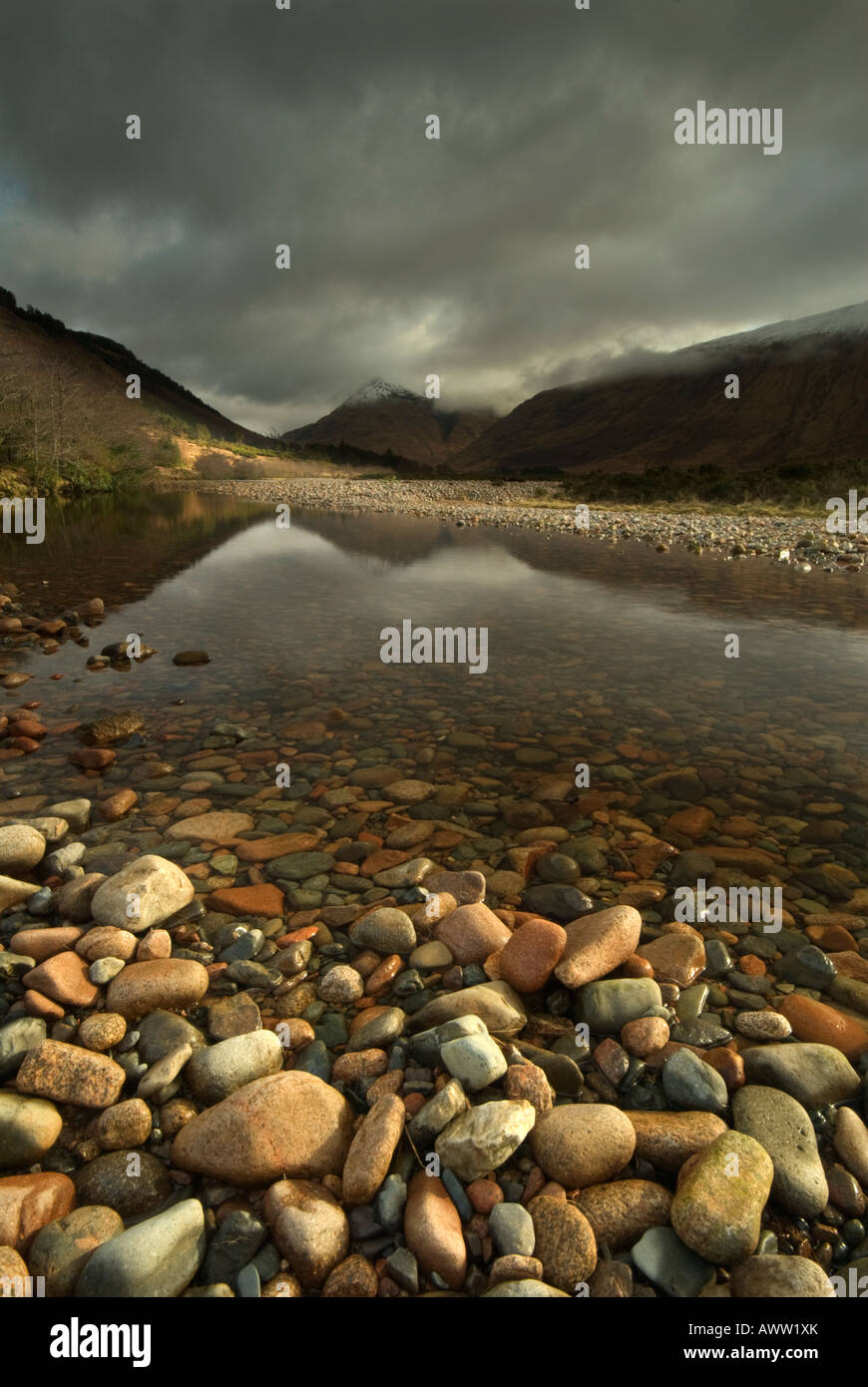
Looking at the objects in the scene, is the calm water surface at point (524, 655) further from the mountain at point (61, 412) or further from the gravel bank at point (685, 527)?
the mountain at point (61, 412)

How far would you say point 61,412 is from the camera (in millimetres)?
51594

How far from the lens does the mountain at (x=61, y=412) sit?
4231 cm

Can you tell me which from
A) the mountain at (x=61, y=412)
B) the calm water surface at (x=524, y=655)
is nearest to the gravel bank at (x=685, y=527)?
the calm water surface at (x=524, y=655)

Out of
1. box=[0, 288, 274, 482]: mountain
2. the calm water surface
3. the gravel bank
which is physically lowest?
the calm water surface

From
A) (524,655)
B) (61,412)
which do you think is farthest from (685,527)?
(61,412)

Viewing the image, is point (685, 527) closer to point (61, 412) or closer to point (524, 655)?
point (524, 655)

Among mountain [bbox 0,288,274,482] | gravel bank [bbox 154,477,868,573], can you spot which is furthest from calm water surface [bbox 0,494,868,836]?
mountain [bbox 0,288,274,482]

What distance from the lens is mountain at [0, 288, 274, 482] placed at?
1666 inches

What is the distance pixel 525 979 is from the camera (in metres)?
3.51

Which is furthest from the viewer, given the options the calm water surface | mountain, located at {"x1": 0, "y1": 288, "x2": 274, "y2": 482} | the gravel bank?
mountain, located at {"x1": 0, "y1": 288, "x2": 274, "y2": 482}

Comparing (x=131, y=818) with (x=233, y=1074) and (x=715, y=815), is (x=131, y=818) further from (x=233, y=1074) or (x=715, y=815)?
(x=715, y=815)

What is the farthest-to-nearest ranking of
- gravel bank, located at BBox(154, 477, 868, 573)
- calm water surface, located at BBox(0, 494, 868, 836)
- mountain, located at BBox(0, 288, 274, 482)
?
mountain, located at BBox(0, 288, 274, 482)
gravel bank, located at BBox(154, 477, 868, 573)
calm water surface, located at BBox(0, 494, 868, 836)

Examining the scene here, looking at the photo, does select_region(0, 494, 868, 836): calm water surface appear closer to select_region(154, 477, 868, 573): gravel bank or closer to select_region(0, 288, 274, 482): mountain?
select_region(154, 477, 868, 573): gravel bank

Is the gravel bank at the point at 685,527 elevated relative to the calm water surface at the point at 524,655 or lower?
elevated
